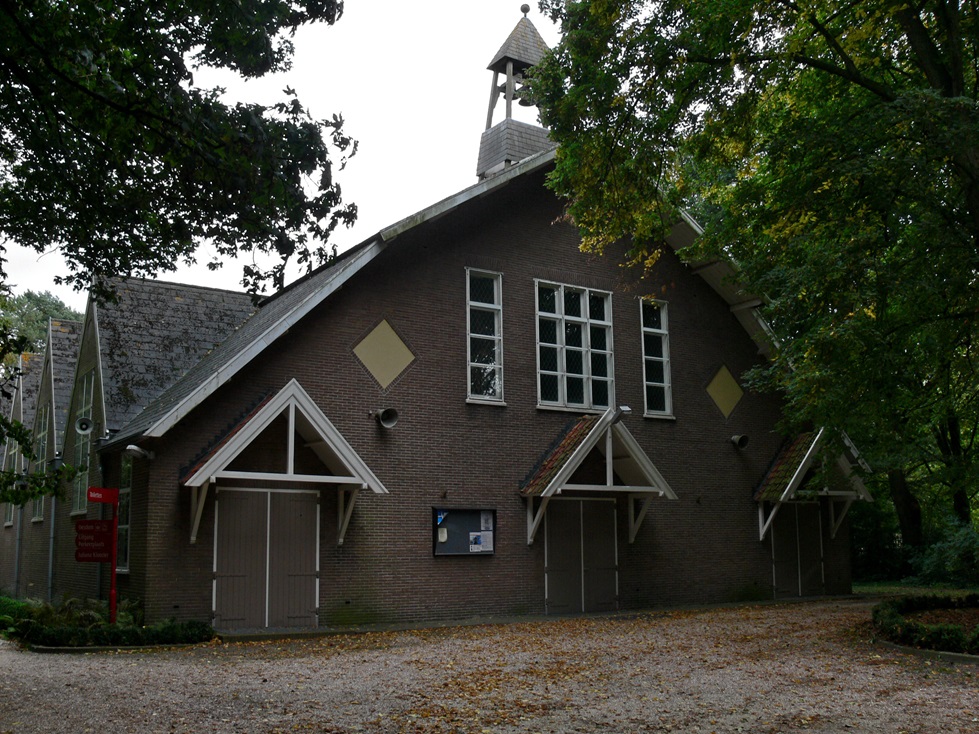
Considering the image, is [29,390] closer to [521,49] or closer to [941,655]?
[521,49]

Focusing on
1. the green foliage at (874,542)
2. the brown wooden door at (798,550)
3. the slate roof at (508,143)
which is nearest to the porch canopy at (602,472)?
the brown wooden door at (798,550)

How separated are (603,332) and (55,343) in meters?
14.0

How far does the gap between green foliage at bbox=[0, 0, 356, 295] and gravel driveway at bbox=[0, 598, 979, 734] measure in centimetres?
407

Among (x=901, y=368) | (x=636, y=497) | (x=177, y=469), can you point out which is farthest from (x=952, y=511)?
(x=177, y=469)

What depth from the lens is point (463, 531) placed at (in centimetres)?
1903

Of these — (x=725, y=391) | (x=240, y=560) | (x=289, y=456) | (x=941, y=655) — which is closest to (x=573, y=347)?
(x=725, y=391)

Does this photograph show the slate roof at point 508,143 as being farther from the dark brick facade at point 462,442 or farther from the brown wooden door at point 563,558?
the brown wooden door at point 563,558

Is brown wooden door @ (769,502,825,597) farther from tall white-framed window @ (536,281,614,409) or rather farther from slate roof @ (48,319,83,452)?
slate roof @ (48,319,83,452)

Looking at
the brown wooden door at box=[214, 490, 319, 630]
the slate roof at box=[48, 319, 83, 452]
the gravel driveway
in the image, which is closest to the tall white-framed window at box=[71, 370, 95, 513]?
the slate roof at box=[48, 319, 83, 452]

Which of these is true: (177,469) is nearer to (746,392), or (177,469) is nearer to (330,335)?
(330,335)

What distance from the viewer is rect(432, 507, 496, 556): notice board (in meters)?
18.8

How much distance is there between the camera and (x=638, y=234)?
52.7 feet

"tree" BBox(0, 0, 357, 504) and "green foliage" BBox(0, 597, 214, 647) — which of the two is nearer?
"tree" BBox(0, 0, 357, 504)

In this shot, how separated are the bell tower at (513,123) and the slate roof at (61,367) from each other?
1114cm
